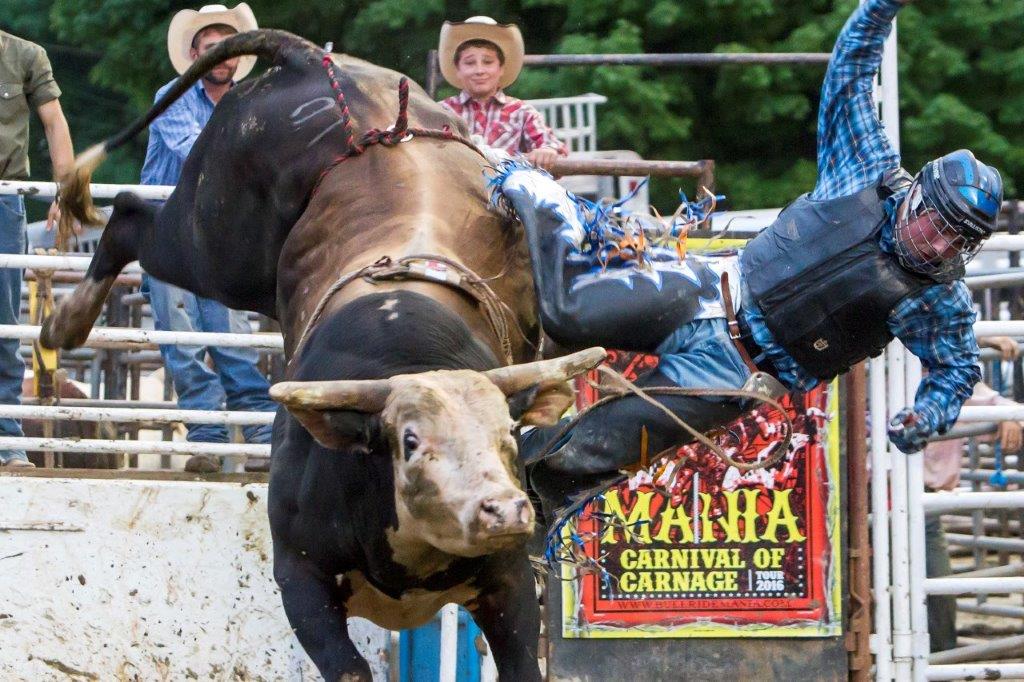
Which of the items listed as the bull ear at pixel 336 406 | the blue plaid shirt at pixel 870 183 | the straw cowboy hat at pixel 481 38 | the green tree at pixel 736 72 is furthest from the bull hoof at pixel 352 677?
the green tree at pixel 736 72

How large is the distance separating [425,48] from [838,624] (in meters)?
8.39

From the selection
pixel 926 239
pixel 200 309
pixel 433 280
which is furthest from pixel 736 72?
pixel 433 280

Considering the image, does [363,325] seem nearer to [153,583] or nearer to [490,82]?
[153,583]

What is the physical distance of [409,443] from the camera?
3.35 meters

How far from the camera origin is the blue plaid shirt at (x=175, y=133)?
232 inches

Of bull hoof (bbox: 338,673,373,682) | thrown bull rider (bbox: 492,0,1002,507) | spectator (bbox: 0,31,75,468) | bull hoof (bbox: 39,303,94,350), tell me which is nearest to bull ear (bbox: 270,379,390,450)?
bull hoof (bbox: 338,673,373,682)

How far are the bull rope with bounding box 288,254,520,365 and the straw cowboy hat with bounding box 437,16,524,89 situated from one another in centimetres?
195

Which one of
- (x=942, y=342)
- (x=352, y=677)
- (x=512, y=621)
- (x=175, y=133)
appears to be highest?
(x=175, y=133)

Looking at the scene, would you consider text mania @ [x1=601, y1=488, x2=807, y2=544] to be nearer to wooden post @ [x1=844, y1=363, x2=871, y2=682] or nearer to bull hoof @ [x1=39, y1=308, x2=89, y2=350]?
wooden post @ [x1=844, y1=363, x2=871, y2=682]

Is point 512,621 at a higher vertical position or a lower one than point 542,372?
lower

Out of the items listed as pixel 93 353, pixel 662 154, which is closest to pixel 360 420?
pixel 93 353

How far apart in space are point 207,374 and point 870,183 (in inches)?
105

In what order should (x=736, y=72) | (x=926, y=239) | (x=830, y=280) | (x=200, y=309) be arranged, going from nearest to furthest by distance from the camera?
1. (x=926, y=239)
2. (x=830, y=280)
3. (x=200, y=309)
4. (x=736, y=72)

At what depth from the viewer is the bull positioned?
11.0 ft
